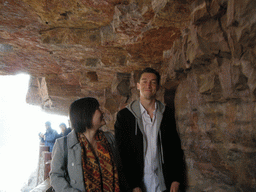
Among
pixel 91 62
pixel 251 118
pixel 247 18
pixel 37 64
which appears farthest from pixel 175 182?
pixel 37 64

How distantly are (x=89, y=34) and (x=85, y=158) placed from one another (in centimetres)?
249

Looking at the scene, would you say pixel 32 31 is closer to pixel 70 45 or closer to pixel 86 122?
pixel 70 45

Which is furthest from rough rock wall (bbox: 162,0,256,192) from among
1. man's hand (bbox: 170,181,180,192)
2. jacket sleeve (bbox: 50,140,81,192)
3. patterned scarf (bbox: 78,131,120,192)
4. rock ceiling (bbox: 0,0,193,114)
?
jacket sleeve (bbox: 50,140,81,192)

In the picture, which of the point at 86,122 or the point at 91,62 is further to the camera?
the point at 91,62

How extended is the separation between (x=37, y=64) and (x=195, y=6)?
15.0ft

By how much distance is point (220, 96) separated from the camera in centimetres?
150

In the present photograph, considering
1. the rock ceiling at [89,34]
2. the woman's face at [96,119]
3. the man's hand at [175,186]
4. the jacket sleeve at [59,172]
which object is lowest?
the man's hand at [175,186]

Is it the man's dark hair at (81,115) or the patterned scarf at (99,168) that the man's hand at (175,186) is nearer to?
the patterned scarf at (99,168)

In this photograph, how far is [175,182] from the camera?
6.25ft

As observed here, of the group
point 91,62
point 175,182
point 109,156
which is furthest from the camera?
point 91,62

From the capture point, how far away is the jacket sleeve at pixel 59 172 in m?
1.55

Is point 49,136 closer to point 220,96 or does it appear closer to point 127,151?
point 127,151

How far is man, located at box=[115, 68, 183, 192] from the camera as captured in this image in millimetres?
1861

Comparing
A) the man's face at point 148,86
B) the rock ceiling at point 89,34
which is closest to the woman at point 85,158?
the man's face at point 148,86
